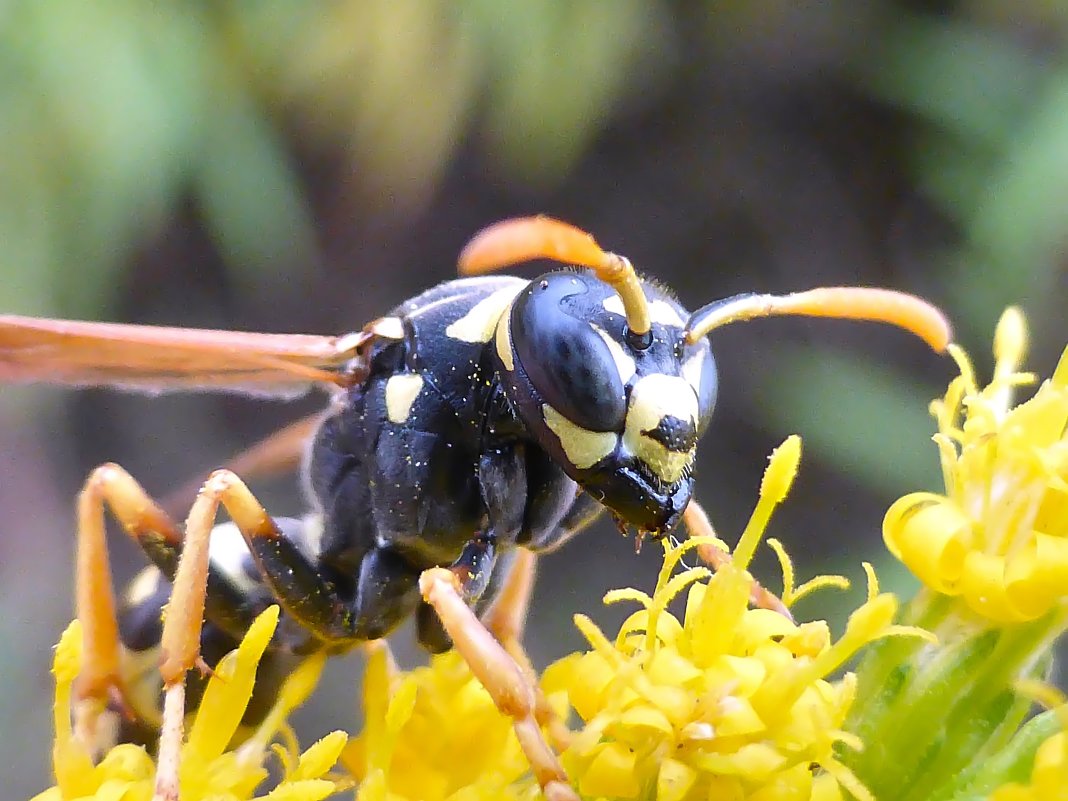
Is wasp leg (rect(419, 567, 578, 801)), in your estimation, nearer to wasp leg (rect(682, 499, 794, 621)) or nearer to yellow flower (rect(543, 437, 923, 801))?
yellow flower (rect(543, 437, 923, 801))

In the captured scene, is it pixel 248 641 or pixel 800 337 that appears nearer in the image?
pixel 248 641

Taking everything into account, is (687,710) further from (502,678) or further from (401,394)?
(401,394)

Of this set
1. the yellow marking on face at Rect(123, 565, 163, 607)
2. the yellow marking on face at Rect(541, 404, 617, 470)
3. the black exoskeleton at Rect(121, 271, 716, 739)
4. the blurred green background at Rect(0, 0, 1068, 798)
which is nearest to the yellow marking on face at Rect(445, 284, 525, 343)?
the black exoskeleton at Rect(121, 271, 716, 739)

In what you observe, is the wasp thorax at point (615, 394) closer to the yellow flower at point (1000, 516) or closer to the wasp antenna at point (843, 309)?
the wasp antenna at point (843, 309)

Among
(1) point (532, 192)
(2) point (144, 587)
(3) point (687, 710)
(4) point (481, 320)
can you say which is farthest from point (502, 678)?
(1) point (532, 192)

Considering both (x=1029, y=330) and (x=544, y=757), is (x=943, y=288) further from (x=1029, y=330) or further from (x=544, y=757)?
(x=544, y=757)

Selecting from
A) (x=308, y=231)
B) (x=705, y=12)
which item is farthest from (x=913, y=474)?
(x=308, y=231)
